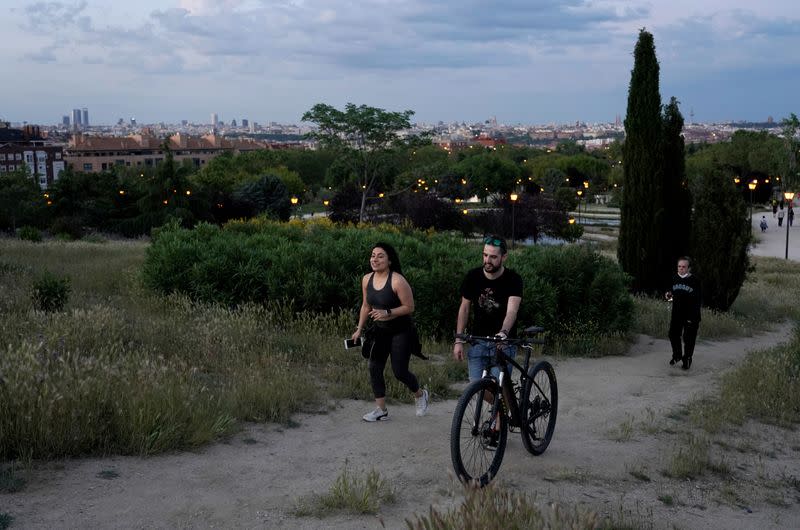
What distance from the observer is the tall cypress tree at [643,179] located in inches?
779

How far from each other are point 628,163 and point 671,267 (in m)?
2.77

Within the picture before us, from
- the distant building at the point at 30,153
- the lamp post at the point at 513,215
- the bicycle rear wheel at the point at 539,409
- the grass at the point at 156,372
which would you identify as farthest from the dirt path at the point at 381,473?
the distant building at the point at 30,153

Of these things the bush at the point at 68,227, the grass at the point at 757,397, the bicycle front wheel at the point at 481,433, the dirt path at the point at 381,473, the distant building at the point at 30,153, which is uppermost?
the distant building at the point at 30,153

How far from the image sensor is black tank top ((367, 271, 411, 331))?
23.3 feet

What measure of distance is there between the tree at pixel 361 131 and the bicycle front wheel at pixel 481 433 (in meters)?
47.6

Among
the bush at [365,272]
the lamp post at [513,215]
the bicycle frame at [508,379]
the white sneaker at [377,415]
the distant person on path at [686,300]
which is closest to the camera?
the bicycle frame at [508,379]

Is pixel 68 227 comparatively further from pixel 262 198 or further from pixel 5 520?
pixel 5 520

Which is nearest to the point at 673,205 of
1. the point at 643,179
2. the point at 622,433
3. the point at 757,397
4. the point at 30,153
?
the point at 643,179

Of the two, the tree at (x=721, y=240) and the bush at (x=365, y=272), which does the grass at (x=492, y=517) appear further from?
the tree at (x=721, y=240)

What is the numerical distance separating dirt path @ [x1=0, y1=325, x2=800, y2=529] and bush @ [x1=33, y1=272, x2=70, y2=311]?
512 centimetres

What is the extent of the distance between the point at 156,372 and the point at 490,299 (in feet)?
10.0

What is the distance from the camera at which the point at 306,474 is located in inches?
238

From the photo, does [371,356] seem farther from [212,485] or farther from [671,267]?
[671,267]

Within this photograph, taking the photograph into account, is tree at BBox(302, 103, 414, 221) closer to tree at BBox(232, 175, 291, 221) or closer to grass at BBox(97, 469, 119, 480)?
tree at BBox(232, 175, 291, 221)
